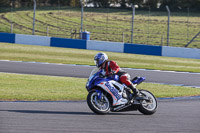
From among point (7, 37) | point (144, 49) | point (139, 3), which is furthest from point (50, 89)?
point (139, 3)

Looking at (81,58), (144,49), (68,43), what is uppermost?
(68,43)

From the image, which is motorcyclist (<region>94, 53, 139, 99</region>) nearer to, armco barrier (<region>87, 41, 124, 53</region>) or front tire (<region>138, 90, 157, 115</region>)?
front tire (<region>138, 90, 157, 115</region>)

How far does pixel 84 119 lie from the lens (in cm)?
867

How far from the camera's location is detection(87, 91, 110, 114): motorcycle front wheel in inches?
367

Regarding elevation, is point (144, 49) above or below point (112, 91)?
below

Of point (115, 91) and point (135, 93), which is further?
point (135, 93)

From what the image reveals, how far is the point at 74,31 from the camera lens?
3303cm

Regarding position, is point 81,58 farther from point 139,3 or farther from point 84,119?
point 84,119

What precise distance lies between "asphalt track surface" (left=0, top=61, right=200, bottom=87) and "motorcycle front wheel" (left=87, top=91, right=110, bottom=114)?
7.29 m

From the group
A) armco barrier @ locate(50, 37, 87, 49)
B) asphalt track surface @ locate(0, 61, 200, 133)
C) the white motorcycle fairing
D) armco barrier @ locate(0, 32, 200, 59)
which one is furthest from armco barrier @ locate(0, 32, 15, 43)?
the white motorcycle fairing

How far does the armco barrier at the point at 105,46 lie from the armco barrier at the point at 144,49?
623 millimetres

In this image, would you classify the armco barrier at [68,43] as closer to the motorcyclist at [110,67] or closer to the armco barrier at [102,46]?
the armco barrier at [102,46]

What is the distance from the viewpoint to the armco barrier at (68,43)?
29266mm

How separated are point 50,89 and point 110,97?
13.8ft
